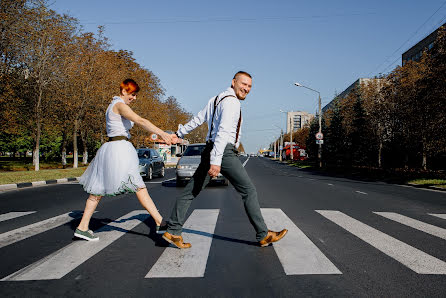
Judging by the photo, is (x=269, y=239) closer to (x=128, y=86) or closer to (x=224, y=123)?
(x=224, y=123)

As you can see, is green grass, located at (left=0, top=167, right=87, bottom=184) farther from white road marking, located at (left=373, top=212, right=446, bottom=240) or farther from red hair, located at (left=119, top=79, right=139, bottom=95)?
white road marking, located at (left=373, top=212, right=446, bottom=240)

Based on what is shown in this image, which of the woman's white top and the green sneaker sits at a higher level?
the woman's white top

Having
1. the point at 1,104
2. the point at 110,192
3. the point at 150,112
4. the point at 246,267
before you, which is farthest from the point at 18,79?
the point at 246,267

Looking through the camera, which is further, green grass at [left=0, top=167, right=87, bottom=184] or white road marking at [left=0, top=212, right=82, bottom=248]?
green grass at [left=0, top=167, right=87, bottom=184]

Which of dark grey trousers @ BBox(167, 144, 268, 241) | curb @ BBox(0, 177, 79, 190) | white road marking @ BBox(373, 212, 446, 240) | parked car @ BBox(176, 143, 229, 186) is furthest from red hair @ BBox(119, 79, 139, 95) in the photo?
curb @ BBox(0, 177, 79, 190)

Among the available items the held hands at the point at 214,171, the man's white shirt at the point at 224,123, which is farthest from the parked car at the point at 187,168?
the held hands at the point at 214,171

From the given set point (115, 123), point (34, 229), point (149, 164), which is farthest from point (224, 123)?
point (149, 164)

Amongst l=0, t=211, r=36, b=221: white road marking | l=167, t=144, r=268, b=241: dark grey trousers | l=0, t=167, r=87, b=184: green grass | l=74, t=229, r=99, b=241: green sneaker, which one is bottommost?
l=0, t=211, r=36, b=221: white road marking

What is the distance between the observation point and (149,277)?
11.2 ft

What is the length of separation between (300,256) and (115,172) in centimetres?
230

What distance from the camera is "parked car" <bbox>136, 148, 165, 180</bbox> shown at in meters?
17.4

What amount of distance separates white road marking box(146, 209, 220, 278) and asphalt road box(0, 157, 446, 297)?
0.01m

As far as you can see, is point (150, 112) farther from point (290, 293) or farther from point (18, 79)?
point (290, 293)

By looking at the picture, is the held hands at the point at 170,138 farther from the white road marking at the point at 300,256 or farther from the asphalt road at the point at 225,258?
the white road marking at the point at 300,256
